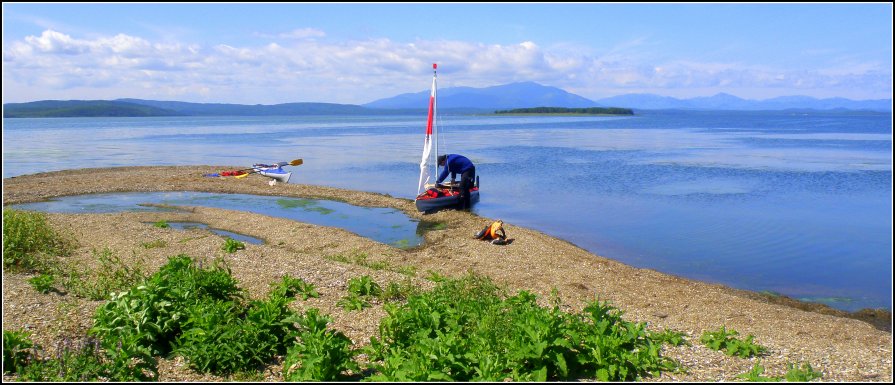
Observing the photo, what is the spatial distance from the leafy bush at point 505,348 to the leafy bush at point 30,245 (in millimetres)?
7139

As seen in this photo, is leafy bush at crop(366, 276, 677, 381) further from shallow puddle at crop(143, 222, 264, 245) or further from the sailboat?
the sailboat

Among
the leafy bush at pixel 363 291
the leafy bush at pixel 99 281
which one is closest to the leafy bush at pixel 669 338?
the leafy bush at pixel 363 291

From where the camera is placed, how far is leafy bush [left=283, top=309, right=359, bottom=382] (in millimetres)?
6199

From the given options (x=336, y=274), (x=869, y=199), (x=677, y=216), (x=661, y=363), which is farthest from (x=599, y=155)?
(x=661, y=363)

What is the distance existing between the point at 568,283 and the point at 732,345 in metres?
5.39

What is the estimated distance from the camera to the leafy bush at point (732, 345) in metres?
7.71

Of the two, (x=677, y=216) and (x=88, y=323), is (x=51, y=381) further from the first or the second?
(x=677, y=216)

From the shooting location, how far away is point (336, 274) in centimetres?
1135

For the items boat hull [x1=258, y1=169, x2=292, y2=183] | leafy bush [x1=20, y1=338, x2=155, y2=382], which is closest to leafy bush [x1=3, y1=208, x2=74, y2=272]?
leafy bush [x1=20, y1=338, x2=155, y2=382]

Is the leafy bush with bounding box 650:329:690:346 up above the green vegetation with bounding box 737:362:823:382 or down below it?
below

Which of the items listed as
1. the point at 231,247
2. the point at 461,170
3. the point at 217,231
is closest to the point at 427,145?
the point at 461,170

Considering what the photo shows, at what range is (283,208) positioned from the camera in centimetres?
2494

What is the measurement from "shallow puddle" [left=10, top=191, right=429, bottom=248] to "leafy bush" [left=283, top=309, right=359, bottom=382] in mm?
11783

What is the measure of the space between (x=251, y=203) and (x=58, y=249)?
1286 cm
